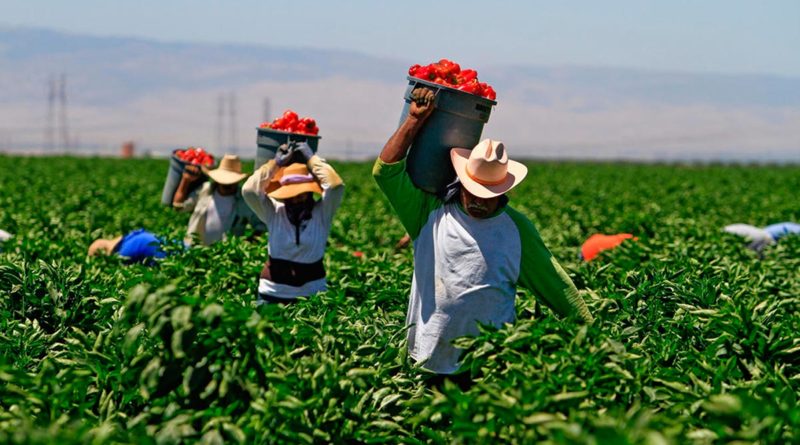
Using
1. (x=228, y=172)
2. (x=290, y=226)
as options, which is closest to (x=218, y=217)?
(x=228, y=172)

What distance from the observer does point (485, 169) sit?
14.7ft

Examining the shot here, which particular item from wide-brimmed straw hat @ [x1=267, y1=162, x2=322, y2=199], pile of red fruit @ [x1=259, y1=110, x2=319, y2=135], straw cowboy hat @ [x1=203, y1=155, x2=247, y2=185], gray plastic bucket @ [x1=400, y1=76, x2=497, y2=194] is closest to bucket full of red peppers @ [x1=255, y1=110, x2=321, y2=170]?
pile of red fruit @ [x1=259, y1=110, x2=319, y2=135]

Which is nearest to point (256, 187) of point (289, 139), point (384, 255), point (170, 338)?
point (289, 139)

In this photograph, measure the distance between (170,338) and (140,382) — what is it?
217mm

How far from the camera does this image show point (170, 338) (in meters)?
3.68

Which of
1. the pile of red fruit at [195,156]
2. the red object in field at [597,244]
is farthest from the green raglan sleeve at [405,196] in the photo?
the pile of red fruit at [195,156]

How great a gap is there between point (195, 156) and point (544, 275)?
20.2 feet

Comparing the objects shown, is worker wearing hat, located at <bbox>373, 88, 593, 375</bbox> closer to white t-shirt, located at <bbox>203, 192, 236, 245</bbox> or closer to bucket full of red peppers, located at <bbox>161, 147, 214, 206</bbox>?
white t-shirt, located at <bbox>203, 192, 236, 245</bbox>

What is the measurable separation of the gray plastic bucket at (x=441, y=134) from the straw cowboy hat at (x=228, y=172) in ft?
14.3

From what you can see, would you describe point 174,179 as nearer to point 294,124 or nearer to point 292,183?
point 294,124

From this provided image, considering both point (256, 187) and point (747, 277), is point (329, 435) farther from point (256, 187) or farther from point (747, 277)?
point (747, 277)

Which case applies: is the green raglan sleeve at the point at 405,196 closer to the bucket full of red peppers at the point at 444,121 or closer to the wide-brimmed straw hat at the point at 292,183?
the bucket full of red peppers at the point at 444,121

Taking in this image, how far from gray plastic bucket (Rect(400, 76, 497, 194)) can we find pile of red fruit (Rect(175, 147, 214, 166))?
220 inches

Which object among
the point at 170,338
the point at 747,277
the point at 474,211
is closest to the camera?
the point at 170,338
